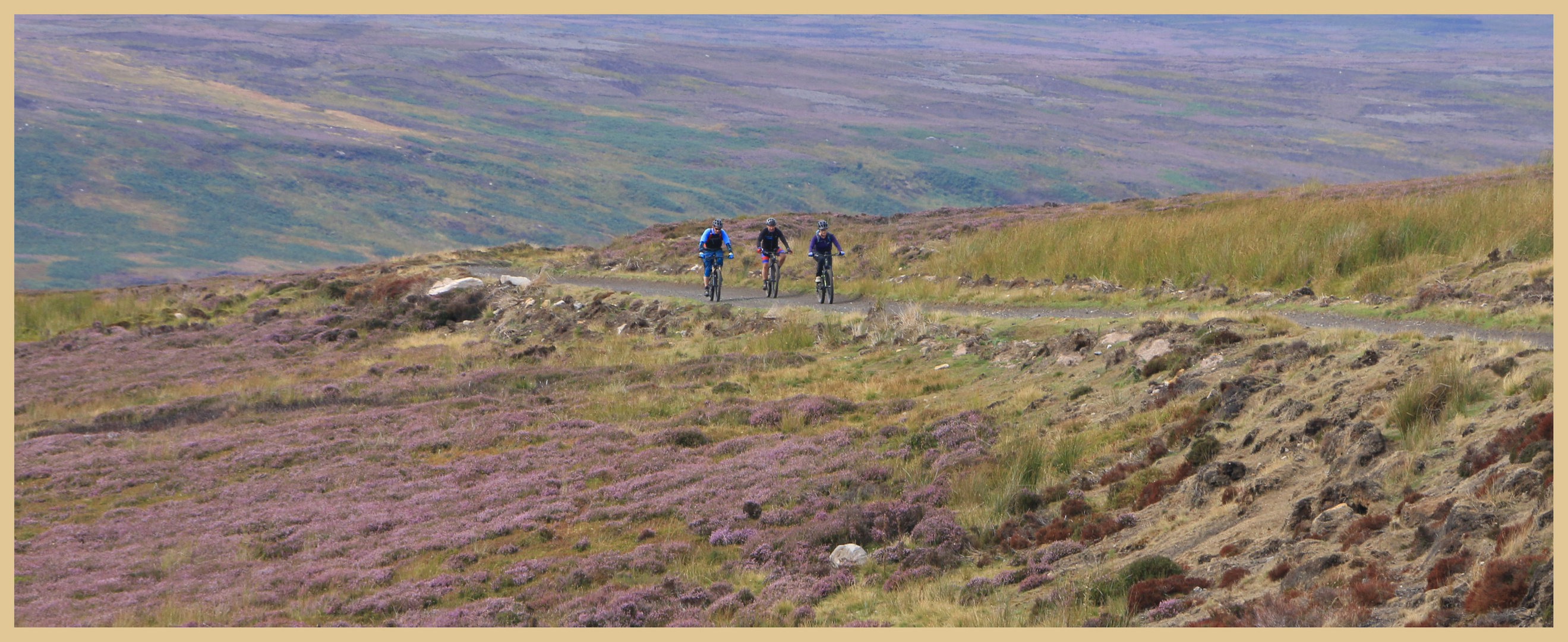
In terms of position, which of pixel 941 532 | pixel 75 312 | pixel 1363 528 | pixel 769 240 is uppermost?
pixel 1363 528

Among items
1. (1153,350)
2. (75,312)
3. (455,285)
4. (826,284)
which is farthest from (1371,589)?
(75,312)

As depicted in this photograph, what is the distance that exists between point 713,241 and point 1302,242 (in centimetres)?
1386

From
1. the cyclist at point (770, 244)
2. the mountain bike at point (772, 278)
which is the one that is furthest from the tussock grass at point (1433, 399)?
the mountain bike at point (772, 278)

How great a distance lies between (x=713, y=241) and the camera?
3344 centimetres

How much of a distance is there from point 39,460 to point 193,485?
5187 millimetres

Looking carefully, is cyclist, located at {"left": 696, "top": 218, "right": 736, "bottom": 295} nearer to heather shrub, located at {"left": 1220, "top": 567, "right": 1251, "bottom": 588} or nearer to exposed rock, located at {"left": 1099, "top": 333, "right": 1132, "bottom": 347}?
exposed rock, located at {"left": 1099, "top": 333, "right": 1132, "bottom": 347}

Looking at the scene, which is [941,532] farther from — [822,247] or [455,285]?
[455,285]

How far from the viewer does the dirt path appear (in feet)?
56.9

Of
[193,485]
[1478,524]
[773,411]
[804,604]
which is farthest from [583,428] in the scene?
[1478,524]

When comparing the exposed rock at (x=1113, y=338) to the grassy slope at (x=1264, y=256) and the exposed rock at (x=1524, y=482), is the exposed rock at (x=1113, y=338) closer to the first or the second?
the grassy slope at (x=1264, y=256)

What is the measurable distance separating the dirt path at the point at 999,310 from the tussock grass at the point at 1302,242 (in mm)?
3363

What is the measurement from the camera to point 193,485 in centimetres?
2111

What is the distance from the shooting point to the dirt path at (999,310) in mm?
17344

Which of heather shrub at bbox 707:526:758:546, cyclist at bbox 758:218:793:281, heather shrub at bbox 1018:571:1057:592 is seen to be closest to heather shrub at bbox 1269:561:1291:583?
heather shrub at bbox 1018:571:1057:592
